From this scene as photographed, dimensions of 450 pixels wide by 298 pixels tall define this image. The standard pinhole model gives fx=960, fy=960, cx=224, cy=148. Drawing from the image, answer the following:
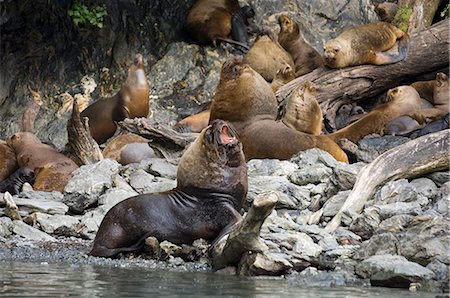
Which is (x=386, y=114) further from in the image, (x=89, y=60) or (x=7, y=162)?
(x=89, y=60)

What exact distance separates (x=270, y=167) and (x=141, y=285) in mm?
4911

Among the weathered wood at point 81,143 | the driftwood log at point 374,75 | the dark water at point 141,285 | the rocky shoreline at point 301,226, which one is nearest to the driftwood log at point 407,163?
the rocky shoreline at point 301,226

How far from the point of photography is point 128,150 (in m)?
12.6

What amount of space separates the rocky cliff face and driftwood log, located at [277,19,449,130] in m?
2.28

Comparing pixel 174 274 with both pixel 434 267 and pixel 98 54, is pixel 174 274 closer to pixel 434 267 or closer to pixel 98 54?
pixel 434 267

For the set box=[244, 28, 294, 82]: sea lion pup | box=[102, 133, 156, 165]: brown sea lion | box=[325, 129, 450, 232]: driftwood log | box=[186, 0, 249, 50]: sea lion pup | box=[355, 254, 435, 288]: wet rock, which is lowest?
box=[355, 254, 435, 288]: wet rock

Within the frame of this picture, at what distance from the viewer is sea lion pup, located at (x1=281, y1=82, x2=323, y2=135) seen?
13.3 metres

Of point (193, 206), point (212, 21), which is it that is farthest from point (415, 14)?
point (193, 206)

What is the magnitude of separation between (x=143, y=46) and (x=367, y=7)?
4.44 meters

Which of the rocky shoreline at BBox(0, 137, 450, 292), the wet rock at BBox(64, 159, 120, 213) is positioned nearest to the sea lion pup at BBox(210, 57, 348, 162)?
the rocky shoreline at BBox(0, 137, 450, 292)

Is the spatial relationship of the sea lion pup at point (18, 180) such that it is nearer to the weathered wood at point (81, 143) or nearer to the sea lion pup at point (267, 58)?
the weathered wood at point (81, 143)

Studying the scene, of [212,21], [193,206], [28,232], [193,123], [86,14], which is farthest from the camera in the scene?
[212,21]

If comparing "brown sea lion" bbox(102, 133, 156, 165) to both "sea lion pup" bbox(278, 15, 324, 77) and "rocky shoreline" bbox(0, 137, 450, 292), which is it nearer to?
"rocky shoreline" bbox(0, 137, 450, 292)

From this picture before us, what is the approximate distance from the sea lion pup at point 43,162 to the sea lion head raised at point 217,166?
3.47 m
